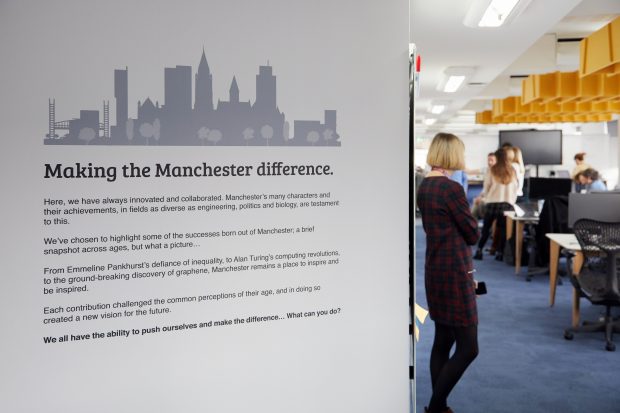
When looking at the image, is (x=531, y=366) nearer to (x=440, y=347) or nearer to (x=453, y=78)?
(x=440, y=347)

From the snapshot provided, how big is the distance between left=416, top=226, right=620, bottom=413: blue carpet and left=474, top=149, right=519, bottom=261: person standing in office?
2363 mm

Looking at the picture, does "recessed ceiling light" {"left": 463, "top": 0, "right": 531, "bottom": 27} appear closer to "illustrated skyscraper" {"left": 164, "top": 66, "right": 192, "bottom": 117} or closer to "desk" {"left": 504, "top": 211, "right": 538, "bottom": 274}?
"desk" {"left": 504, "top": 211, "right": 538, "bottom": 274}

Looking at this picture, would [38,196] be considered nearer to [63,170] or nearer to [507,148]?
[63,170]

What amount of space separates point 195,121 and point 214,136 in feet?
0.26

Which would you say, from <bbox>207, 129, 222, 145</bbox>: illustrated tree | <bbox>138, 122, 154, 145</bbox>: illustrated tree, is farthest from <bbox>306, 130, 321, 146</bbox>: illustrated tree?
<bbox>138, 122, 154, 145</bbox>: illustrated tree

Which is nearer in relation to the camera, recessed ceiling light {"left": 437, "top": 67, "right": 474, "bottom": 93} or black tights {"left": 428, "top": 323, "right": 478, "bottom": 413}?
black tights {"left": 428, "top": 323, "right": 478, "bottom": 413}

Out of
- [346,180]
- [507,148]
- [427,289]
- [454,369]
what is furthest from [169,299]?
[507,148]

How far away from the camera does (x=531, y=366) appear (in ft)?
13.0

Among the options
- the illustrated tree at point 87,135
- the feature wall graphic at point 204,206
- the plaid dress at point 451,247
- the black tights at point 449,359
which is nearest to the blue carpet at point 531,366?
the black tights at point 449,359

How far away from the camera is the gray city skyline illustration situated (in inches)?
67.0

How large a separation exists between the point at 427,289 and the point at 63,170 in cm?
191

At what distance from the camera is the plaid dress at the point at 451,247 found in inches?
108

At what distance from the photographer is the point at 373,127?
199 centimetres

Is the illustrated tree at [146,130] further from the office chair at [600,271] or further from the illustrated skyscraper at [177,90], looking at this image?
the office chair at [600,271]
